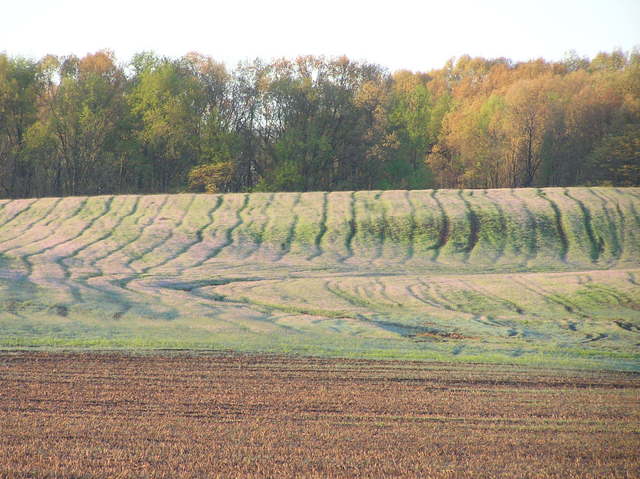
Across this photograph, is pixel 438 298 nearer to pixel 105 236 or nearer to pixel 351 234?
pixel 351 234

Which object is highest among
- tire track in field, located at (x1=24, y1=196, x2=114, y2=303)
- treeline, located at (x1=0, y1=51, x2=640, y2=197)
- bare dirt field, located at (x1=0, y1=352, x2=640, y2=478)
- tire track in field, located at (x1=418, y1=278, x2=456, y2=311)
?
treeline, located at (x1=0, y1=51, x2=640, y2=197)

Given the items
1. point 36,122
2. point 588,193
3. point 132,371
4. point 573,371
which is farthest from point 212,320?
point 36,122

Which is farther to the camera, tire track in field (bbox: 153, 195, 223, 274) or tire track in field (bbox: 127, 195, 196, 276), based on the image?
tire track in field (bbox: 153, 195, 223, 274)

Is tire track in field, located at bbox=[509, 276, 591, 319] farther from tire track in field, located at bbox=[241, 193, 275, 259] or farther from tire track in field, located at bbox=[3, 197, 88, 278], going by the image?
tire track in field, located at bbox=[3, 197, 88, 278]

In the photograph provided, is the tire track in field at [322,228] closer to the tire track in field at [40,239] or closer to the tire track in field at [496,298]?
the tire track in field at [496,298]

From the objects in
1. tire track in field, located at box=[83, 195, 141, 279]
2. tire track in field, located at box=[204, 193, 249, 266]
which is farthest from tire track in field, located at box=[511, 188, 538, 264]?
tire track in field, located at box=[83, 195, 141, 279]

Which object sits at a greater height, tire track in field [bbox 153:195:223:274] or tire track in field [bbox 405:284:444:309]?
tire track in field [bbox 153:195:223:274]

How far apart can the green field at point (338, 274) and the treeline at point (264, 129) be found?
18611 mm

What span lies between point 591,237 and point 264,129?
4685cm

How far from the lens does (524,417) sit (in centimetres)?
1546

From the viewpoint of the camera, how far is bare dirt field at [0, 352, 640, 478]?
476 inches

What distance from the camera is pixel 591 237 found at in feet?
168

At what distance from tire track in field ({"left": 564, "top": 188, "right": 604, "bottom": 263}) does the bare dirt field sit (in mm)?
28996

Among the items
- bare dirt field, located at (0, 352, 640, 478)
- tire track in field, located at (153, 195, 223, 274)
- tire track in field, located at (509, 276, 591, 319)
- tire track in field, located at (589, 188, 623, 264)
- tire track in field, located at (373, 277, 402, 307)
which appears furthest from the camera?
tire track in field, located at (589, 188, 623, 264)
